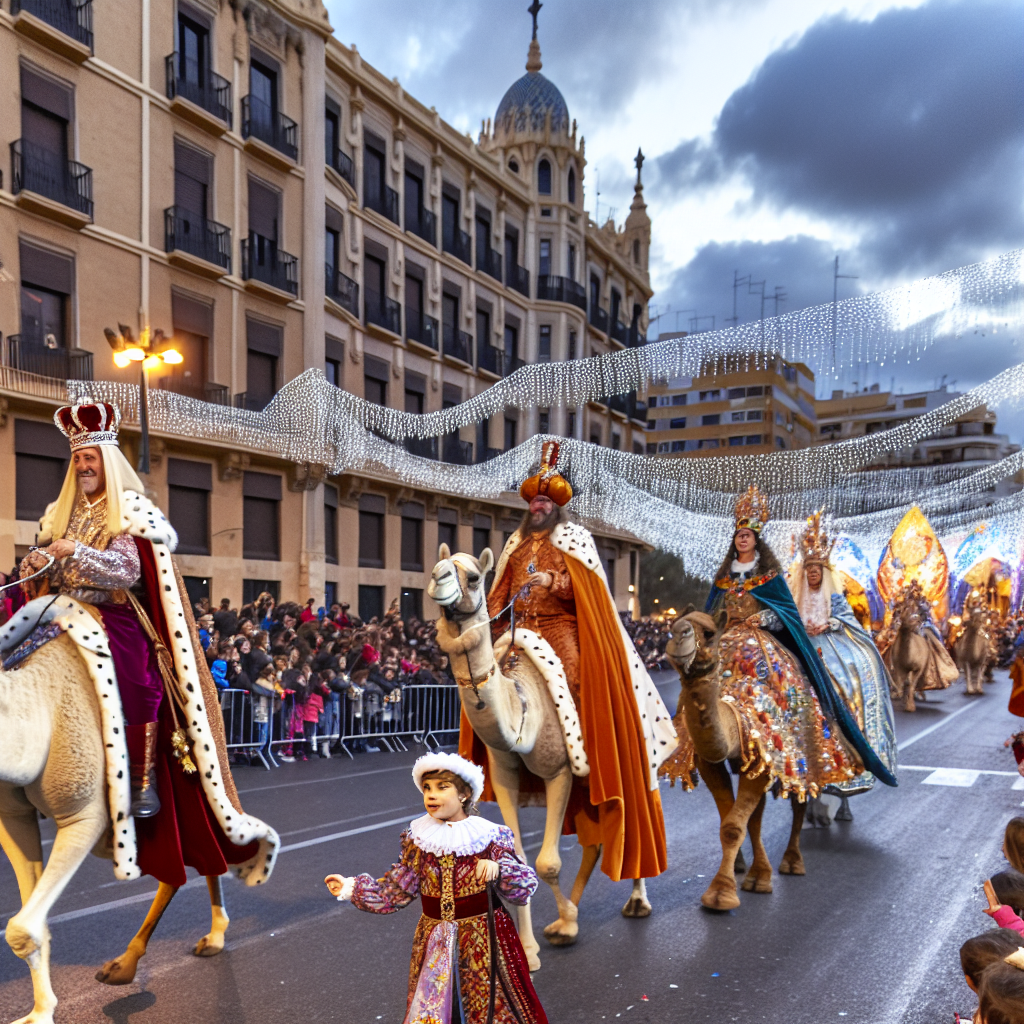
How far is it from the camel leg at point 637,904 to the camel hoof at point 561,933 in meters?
0.69

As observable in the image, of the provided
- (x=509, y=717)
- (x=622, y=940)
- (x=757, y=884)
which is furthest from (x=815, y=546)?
(x=509, y=717)

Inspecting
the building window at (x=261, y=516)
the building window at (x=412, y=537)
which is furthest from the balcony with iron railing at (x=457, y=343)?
the building window at (x=261, y=516)

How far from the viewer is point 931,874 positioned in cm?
771

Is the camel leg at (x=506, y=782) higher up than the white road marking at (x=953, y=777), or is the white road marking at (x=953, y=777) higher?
the camel leg at (x=506, y=782)

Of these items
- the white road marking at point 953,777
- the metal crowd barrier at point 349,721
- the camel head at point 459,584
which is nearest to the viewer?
the camel head at point 459,584

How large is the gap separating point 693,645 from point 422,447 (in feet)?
77.5

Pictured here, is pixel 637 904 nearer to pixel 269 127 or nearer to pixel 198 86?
pixel 198 86

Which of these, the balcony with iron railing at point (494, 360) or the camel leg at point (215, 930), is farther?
the balcony with iron railing at point (494, 360)

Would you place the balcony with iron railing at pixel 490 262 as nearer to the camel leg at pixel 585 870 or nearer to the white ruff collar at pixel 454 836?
the camel leg at pixel 585 870

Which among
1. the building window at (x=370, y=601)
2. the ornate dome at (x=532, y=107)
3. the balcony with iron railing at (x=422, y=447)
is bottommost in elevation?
the building window at (x=370, y=601)

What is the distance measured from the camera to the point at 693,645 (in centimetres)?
595

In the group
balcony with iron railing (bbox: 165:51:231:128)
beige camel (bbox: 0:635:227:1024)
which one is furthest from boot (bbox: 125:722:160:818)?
balcony with iron railing (bbox: 165:51:231:128)

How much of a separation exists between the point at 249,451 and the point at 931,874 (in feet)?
57.1

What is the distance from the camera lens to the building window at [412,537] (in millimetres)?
29422
